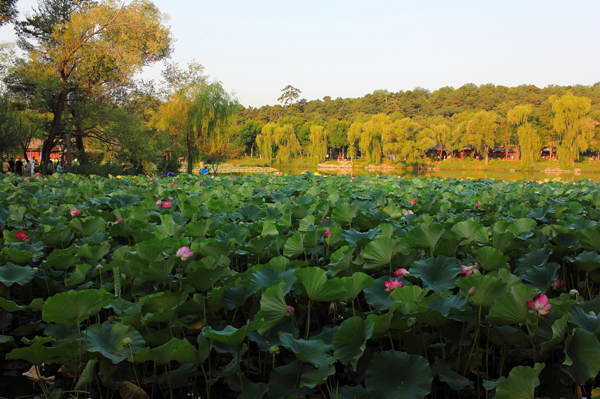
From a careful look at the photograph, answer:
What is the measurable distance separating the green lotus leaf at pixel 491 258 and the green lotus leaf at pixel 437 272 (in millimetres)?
131

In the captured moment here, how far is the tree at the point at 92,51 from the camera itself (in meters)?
14.8

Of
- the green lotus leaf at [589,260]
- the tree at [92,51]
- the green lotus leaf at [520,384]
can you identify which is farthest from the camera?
the tree at [92,51]

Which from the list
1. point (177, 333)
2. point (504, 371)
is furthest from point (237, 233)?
point (504, 371)

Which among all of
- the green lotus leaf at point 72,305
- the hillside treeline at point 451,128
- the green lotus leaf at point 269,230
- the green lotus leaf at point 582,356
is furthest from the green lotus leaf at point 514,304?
the hillside treeline at point 451,128

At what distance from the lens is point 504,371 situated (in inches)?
46.5

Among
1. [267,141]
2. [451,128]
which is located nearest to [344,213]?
[267,141]

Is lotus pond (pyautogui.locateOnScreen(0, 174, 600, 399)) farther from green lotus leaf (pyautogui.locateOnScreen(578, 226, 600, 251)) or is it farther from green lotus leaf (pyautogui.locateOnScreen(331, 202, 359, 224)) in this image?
green lotus leaf (pyautogui.locateOnScreen(331, 202, 359, 224))

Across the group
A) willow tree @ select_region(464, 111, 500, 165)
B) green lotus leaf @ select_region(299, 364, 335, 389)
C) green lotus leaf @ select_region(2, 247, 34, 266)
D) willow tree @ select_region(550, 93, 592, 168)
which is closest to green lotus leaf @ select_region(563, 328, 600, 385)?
green lotus leaf @ select_region(299, 364, 335, 389)

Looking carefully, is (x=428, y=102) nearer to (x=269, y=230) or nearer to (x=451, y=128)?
(x=451, y=128)

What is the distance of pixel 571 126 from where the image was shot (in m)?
32.2

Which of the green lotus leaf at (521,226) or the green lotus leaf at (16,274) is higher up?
the green lotus leaf at (521,226)

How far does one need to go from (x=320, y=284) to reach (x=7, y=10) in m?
17.9

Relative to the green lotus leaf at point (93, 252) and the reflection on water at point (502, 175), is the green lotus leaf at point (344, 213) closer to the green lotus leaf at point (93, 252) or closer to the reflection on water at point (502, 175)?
the green lotus leaf at point (93, 252)

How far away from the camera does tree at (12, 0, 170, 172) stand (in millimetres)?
14836
